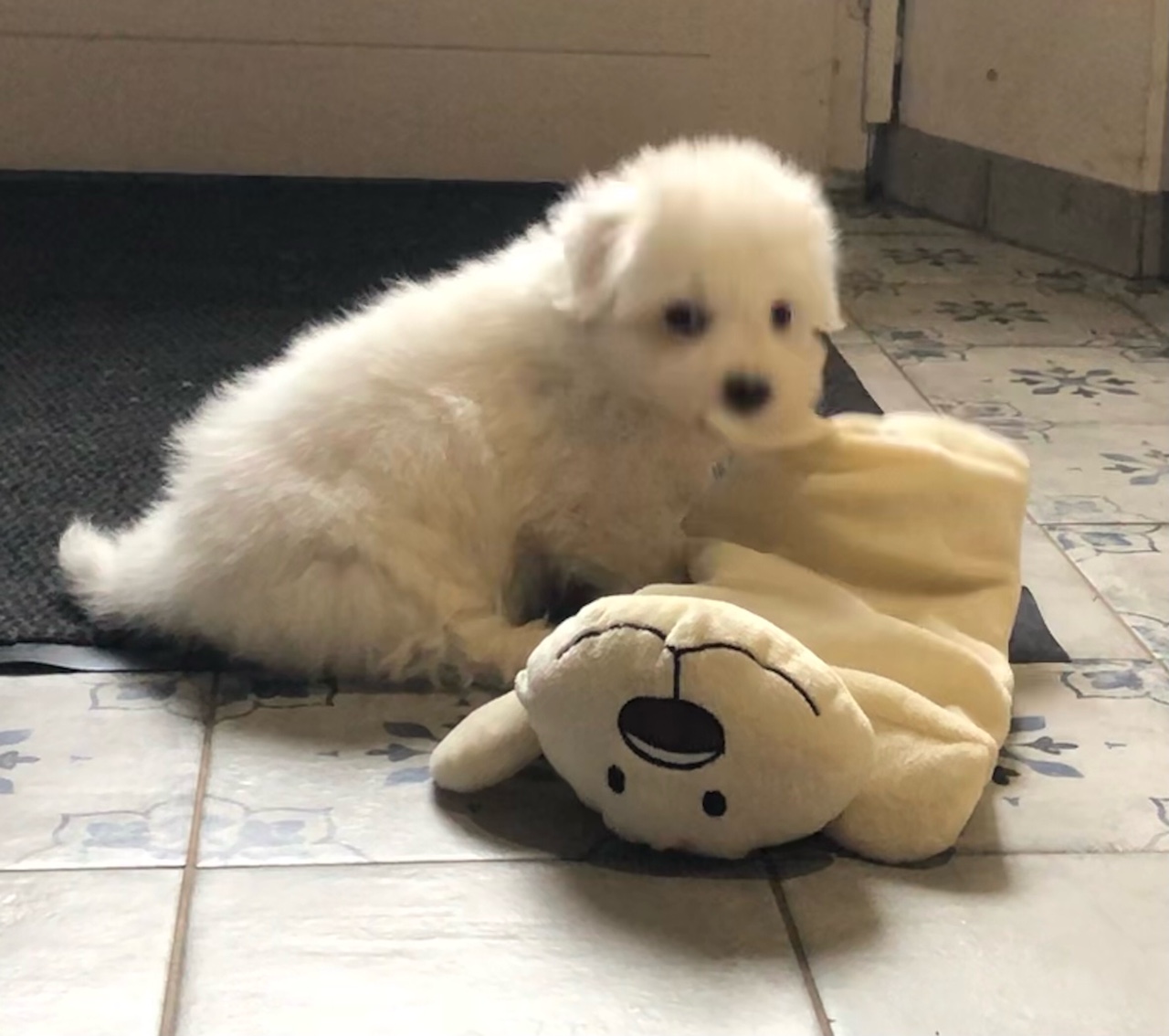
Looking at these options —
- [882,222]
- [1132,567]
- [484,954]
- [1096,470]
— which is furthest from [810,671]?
[882,222]

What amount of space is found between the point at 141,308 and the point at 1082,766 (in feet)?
6.46

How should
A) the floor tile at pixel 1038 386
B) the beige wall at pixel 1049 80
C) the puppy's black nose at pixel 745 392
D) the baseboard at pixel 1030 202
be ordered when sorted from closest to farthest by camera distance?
the puppy's black nose at pixel 745 392, the floor tile at pixel 1038 386, the beige wall at pixel 1049 80, the baseboard at pixel 1030 202

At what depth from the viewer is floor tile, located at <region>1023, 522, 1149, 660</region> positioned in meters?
1.69

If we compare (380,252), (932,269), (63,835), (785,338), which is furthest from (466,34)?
(63,835)

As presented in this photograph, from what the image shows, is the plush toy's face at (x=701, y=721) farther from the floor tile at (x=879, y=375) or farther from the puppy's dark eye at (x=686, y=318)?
the floor tile at (x=879, y=375)

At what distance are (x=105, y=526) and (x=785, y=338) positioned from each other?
882mm

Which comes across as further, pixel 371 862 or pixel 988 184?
pixel 988 184

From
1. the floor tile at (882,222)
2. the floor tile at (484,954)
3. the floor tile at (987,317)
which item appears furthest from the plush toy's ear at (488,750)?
the floor tile at (882,222)

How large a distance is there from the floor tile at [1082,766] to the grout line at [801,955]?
0.57ft

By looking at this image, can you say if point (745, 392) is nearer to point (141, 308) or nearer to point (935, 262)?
point (141, 308)

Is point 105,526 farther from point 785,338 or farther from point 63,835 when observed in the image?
point 785,338

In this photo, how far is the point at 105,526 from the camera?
192cm

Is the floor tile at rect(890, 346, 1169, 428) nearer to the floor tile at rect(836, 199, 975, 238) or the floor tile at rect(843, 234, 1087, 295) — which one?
the floor tile at rect(843, 234, 1087, 295)

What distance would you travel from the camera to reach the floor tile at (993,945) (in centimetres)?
112
